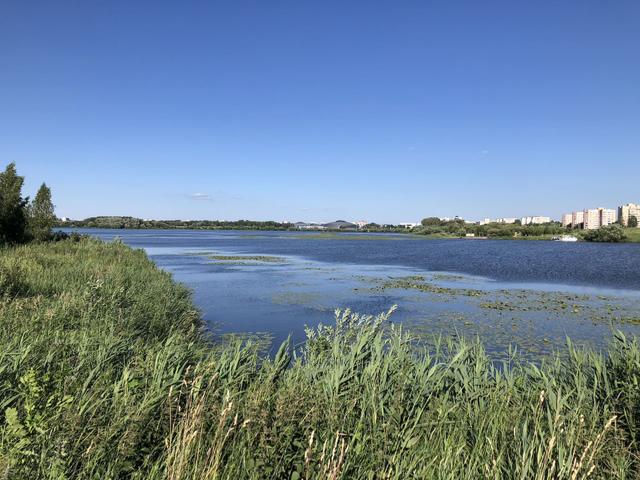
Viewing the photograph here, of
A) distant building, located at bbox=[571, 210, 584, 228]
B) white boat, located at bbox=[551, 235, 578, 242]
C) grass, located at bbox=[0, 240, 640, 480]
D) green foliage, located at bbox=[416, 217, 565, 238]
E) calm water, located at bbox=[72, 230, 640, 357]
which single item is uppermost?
distant building, located at bbox=[571, 210, 584, 228]

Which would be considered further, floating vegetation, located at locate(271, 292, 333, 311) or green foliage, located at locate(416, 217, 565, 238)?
green foliage, located at locate(416, 217, 565, 238)

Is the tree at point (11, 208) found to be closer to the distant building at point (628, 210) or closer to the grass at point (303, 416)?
the grass at point (303, 416)

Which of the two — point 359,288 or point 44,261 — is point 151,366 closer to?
point 44,261

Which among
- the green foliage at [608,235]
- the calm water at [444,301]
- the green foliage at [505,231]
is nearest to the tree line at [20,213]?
the calm water at [444,301]

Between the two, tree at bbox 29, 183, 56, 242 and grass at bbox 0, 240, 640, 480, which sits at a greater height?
tree at bbox 29, 183, 56, 242

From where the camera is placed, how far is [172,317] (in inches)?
473

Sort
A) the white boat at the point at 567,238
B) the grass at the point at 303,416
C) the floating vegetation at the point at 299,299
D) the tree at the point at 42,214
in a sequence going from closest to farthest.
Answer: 1. the grass at the point at 303,416
2. the floating vegetation at the point at 299,299
3. the tree at the point at 42,214
4. the white boat at the point at 567,238

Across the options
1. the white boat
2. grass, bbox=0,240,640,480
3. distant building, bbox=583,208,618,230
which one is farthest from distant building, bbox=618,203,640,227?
grass, bbox=0,240,640,480

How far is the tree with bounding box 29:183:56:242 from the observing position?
106ft

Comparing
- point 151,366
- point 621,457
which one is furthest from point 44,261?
point 621,457

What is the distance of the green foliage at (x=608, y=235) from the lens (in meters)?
92.6

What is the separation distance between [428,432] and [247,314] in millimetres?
13372

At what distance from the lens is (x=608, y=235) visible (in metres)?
93.8

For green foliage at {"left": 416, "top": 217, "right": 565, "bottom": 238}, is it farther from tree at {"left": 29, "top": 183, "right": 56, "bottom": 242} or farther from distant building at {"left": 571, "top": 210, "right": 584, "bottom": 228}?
tree at {"left": 29, "top": 183, "right": 56, "bottom": 242}
